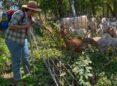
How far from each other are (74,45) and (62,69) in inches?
126

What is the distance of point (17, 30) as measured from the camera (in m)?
7.15

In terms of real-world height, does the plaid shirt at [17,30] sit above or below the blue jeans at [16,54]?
above

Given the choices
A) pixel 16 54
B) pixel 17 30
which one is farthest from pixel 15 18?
pixel 16 54

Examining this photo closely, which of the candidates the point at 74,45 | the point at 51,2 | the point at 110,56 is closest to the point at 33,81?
the point at 110,56

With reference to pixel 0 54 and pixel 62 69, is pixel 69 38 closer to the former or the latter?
pixel 0 54

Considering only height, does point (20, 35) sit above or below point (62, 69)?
above

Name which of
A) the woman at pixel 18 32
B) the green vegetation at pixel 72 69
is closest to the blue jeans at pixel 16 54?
the woman at pixel 18 32

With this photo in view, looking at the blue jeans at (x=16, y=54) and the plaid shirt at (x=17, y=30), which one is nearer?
the plaid shirt at (x=17, y=30)

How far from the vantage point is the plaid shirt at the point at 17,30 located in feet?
22.8

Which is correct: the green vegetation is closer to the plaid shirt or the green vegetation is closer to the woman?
the woman

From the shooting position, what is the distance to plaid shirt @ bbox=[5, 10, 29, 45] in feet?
22.8

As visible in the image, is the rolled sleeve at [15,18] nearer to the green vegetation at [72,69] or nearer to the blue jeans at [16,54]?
the blue jeans at [16,54]

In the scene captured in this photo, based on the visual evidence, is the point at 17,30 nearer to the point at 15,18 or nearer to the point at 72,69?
the point at 15,18

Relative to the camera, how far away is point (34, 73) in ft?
27.7
